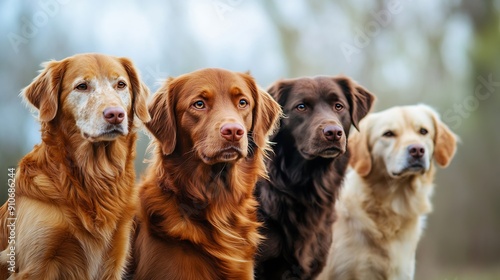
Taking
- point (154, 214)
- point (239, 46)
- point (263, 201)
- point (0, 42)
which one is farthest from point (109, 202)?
point (239, 46)

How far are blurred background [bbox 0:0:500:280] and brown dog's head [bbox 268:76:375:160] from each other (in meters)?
0.24

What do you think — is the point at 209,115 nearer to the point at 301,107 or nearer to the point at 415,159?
the point at 301,107

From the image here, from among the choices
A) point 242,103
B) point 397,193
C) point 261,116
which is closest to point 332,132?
point 261,116

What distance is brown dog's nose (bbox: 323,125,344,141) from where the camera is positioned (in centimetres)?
349

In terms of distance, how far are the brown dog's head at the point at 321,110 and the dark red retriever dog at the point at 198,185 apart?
0.36 meters

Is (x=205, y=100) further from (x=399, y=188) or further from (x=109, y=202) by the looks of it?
(x=399, y=188)

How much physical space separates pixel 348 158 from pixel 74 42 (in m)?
2.02

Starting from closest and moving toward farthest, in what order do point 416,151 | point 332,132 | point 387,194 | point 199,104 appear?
point 199,104 → point 332,132 → point 416,151 → point 387,194

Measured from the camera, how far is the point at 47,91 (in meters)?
2.93

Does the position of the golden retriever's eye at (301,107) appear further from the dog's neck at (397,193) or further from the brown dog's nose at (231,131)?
the dog's neck at (397,193)

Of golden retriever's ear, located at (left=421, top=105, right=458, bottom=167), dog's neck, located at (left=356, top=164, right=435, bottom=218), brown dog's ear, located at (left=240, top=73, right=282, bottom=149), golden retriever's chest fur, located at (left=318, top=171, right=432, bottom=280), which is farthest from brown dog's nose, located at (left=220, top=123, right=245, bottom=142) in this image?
golden retriever's ear, located at (left=421, top=105, right=458, bottom=167)

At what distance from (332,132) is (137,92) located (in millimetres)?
1105

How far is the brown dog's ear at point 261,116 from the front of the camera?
330 cm

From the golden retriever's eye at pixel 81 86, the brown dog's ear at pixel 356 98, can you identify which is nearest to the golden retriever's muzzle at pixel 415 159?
the brown dog's ear at pixel 356 98
